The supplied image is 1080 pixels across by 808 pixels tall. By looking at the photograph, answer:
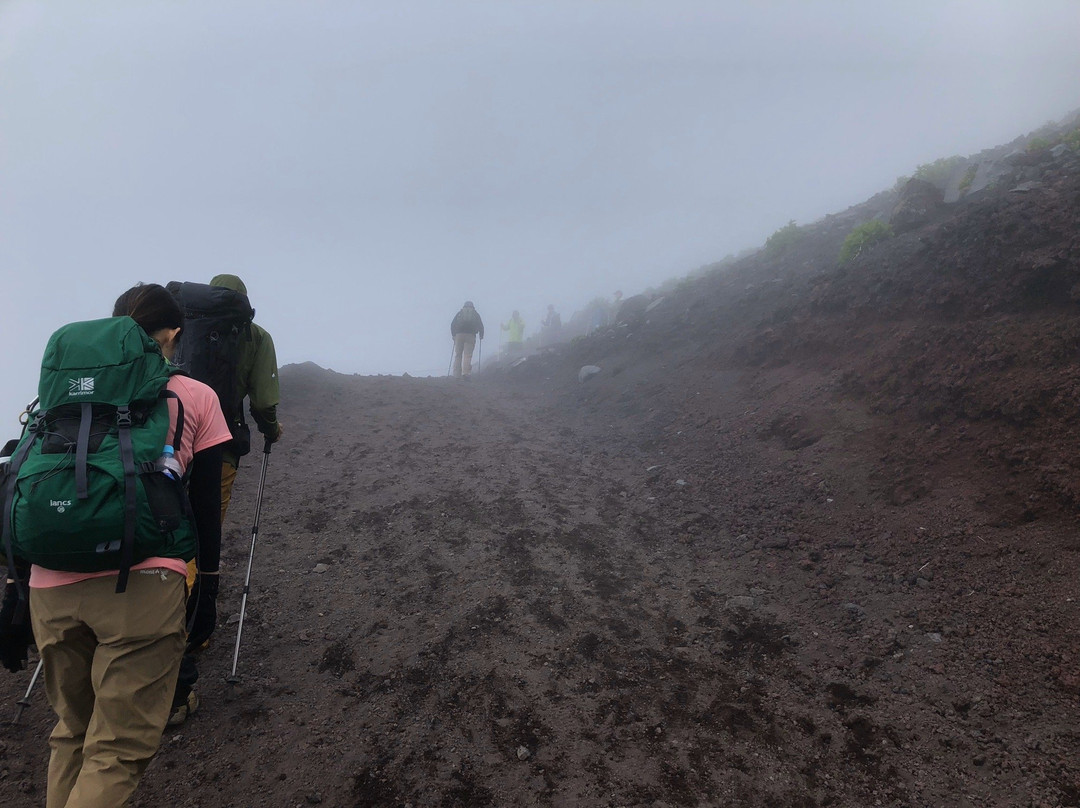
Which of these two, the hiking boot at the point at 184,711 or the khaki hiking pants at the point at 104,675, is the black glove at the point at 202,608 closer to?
the khaki hiking pants at the point at 104,675

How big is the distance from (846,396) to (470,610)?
606 cm

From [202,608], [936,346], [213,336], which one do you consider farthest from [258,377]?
[936,346]

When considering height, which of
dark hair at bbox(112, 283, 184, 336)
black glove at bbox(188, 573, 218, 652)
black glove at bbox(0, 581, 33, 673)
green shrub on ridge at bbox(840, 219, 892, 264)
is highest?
dark hair at bbox(112, 283, 184, 336)

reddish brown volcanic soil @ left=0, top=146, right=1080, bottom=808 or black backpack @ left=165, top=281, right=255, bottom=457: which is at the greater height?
black backpack @ left=165, top=281, right=255, bottom=457

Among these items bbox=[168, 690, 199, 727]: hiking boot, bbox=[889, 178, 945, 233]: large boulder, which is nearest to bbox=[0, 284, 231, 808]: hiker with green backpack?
bbox=[168, 690, 199, 727]: hiking boot

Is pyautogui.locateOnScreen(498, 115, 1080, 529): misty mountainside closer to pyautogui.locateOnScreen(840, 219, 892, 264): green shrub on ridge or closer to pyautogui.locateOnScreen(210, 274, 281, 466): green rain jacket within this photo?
pyautogui.locateOnScreen(840, 219, 892, 264): green shrub on ridge

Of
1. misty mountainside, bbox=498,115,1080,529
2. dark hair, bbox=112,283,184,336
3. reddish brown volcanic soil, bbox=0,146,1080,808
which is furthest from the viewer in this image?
misty mountainside, bbox=498,115,1080,529

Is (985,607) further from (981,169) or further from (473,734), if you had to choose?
(981,169)

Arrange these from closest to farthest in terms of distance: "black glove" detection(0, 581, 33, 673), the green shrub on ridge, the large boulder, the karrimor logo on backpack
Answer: the karrimor logo on backpack < "black glove" detection(0, 581, 33, 673) < the large boulder < the green shrub on ridge

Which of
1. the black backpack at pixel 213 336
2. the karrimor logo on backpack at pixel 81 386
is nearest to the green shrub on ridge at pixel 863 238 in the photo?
the black backpack at pixel 213 336

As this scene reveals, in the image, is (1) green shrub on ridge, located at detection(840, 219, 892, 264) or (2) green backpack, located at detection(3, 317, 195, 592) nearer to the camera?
(2) green backpack, located at detection(3, 317, 195, 592)

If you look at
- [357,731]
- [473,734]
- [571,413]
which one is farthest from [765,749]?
[571,413]

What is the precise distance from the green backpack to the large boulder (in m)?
13.9

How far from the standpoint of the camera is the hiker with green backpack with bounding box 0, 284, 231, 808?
2.21m
